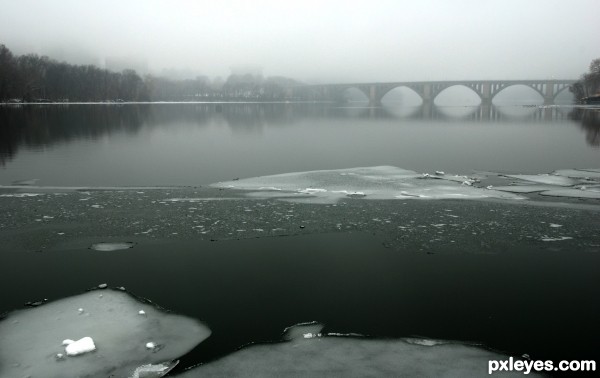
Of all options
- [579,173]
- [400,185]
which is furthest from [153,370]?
[579,173]

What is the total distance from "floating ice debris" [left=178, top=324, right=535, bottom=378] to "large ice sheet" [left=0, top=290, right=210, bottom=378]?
85 cm

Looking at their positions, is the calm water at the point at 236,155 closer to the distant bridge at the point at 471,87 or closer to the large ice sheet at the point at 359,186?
the large ice sheet at the point at 359,186

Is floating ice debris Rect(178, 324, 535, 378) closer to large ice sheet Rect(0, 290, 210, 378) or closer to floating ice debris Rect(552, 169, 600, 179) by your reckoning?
large ice sheet Rect(0, 290, 210, 378)

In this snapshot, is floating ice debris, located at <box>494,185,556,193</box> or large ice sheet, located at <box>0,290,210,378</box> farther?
floating ice debris, located at <box>494,185,556,193</box>

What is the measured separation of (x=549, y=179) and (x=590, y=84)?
140724 millimetres

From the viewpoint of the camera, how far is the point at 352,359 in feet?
20.9

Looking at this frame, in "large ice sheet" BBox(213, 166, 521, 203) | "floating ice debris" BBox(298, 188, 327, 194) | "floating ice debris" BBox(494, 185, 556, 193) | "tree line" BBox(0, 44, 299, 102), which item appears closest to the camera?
"large ice sheet" BBox(213, 166, 521, 203)

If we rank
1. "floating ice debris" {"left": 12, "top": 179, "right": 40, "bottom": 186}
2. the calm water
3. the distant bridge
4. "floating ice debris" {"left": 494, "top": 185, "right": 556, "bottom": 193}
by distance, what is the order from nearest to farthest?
1. "floating ice debris" {"left": 494, "top": 185, "right": 556, "bottom": 193}
2. "floating ice debris" {"left": 12, "top": 179, "right": 40, "bottom": 186}
3. the calm water
4. the distant bridge

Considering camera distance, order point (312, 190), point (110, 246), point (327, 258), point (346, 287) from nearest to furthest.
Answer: point (346, 287) → point (327, 258) → point (110, 246) → point (312, 190)

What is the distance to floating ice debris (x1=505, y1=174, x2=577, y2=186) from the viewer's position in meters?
20.0

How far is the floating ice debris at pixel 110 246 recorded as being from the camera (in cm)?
1084

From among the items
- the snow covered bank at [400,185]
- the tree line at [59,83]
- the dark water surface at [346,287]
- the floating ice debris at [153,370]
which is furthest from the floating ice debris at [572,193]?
the tree line at [59,83]

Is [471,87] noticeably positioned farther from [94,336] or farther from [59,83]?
[94,336]

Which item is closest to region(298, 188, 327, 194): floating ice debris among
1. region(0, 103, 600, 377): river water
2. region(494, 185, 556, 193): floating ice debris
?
region(0, 103, 600, 377): river water
